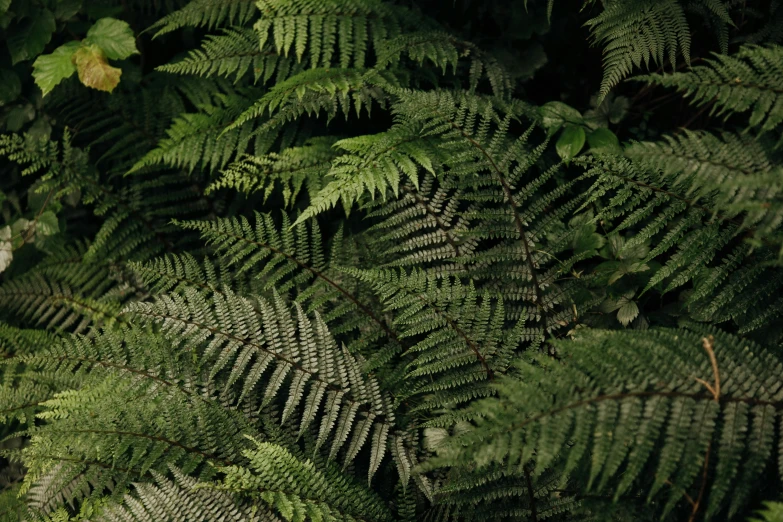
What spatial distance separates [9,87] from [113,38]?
2.44 ft

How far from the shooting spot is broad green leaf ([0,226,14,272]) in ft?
9.01

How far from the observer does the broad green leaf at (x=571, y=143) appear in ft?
6.75

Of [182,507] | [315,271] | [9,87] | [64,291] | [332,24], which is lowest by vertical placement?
[64,291]

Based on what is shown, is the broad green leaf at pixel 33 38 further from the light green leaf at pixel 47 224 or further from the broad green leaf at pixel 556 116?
the broad green leaf at pixel 556 116

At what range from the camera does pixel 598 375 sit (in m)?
1.38

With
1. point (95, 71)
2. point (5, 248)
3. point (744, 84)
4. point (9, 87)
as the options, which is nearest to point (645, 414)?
point (744, 84)

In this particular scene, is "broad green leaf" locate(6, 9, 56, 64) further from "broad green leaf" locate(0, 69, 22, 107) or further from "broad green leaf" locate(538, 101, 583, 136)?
"broad green leaf" locate(538, 101, 583, 136)

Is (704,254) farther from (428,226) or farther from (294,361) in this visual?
(294,361)

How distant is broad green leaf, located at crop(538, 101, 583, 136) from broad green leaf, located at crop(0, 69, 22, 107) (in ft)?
7.93

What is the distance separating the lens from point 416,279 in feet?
6.17

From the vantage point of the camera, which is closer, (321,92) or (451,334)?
(451,334)

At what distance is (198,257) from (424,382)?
133cm

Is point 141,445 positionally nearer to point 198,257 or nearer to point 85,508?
point 85,508

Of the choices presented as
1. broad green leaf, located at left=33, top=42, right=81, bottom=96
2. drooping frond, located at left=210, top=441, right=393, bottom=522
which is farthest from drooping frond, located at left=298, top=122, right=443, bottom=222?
broad green leaf, located at left=33, top=42, right=81, bottom=96
